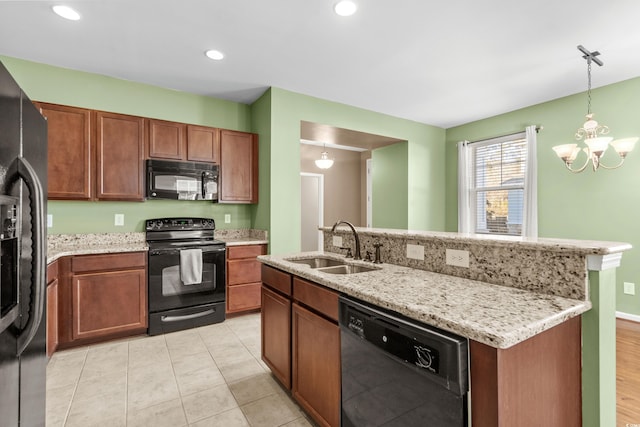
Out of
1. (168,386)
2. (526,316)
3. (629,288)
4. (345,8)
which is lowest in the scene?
(168,386)

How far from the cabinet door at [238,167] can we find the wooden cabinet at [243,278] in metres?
0.67

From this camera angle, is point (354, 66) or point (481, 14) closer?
point (481, 14)

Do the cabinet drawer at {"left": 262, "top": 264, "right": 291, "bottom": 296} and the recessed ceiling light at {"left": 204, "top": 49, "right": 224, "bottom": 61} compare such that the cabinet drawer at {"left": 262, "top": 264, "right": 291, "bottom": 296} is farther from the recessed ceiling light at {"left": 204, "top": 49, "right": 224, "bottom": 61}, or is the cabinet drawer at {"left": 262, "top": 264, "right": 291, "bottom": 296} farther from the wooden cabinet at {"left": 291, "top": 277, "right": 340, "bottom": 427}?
the recessed ceiling light at {"left": 204, "top": 49, "right": 224, "bottom": 61}

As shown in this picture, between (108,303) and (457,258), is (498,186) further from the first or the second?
(108,303)

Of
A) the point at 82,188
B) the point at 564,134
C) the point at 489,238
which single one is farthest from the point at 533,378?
the point at 564,134

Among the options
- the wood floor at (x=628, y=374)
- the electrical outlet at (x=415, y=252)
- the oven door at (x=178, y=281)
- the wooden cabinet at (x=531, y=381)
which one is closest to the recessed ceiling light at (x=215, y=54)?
the oven door at (x=178, y=281)

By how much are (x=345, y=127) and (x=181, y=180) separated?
2.25m

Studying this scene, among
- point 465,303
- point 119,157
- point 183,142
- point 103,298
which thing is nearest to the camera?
point 465,303

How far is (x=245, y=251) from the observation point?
3584mm

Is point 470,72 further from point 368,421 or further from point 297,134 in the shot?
point 368,421

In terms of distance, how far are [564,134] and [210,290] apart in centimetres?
486

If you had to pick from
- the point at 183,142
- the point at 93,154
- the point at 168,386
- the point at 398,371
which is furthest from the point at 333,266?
the point at 93,154

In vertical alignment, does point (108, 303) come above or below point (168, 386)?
above

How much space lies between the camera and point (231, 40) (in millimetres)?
2666
